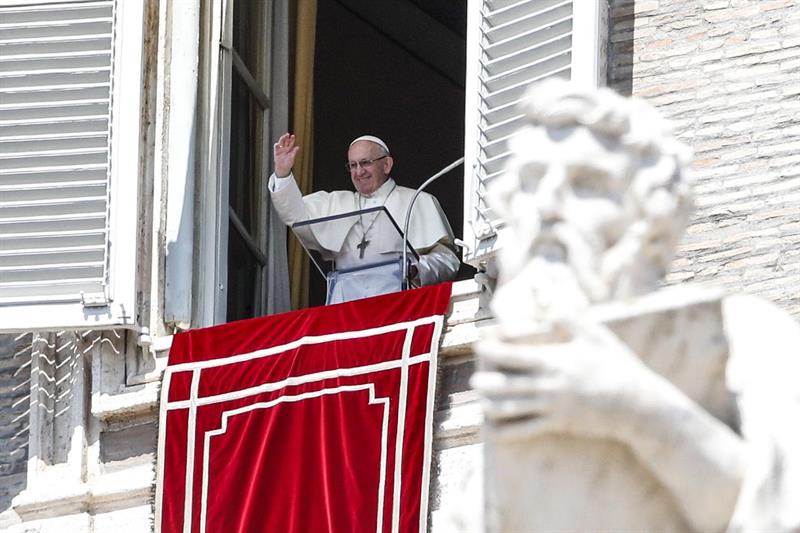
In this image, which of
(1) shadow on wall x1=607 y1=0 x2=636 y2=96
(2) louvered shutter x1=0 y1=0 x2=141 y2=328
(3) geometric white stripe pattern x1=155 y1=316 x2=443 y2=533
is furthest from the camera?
(2) louvered shutter x1=0 y1=0 x2=141 y2=328

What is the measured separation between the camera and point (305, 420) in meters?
9.41

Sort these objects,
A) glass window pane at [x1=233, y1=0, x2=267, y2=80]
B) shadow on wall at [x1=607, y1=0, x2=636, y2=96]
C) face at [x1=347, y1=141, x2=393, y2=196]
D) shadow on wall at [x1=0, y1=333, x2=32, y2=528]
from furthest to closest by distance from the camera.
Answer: face at [x1=347, y1=141, x2=393, y2=196], glass window pane at [x1=233, y1=0, x2=267, y2=80], shadow on wall at [x1=0, y1=333, x2=32, y2=528], shadow on wall at [x1=607, y1=0, x2=636, y2=96]

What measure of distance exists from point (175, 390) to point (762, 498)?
629cm

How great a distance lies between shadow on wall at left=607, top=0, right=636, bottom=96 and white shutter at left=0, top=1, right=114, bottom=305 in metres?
1.74

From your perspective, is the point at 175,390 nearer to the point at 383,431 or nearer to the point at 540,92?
the point at 383,431

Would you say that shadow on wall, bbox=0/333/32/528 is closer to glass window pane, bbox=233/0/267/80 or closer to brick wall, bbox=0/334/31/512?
brick wall, bbox=0/334/31/512

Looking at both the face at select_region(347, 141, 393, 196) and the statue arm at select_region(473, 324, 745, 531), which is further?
the face at select_region(347, 141, 393, 196)

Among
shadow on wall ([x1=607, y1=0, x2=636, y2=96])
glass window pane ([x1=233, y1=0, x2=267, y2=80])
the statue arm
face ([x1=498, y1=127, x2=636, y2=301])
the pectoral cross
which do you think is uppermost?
glass window pane ([x1=233, y1=0, x2=267, y2=80])

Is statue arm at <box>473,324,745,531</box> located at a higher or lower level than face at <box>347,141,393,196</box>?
lower

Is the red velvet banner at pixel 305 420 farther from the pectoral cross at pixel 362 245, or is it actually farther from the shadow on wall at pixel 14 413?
the pectoral cross at pixel 362 245

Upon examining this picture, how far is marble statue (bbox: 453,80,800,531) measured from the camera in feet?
11.4

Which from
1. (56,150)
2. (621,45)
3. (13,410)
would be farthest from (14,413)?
(621,45)

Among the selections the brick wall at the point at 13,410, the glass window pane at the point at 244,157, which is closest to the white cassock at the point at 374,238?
the glass window pane at the point at 244,157

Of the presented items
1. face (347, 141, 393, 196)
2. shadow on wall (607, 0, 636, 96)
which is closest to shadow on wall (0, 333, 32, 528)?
face (347, 141, 393, 196)
